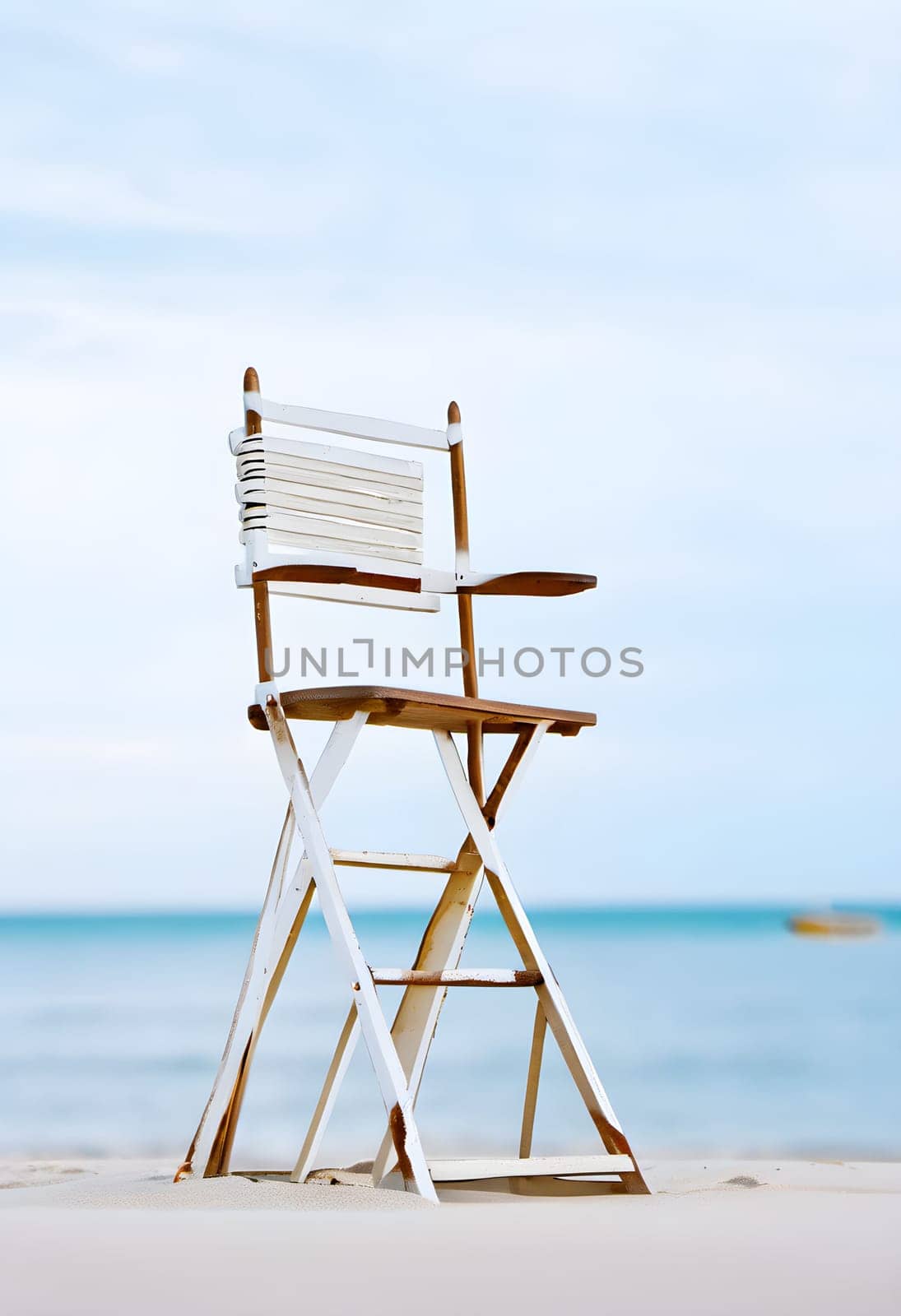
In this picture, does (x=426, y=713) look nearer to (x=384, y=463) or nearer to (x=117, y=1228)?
(x=384, y=463)

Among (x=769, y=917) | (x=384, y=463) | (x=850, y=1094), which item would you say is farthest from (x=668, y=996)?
(x=769, y=917)

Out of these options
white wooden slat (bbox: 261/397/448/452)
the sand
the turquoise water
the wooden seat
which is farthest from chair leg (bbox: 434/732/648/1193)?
the turquoise water

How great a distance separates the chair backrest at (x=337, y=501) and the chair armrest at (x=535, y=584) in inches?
2.7

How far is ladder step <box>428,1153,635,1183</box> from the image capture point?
2.57 metres

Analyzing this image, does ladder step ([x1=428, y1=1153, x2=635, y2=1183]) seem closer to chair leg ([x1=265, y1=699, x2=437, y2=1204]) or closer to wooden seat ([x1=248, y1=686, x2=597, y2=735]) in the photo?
chair leg ([x1=265, y1=699, x2=437, y2=1204])

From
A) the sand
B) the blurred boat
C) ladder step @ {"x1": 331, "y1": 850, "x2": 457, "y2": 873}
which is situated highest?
ladder step @ {"x1": 331, "y1": 850, "x2": 457, "y2": 873}

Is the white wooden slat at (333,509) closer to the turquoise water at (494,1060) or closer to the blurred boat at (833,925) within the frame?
the turquoise water at (494,1060)

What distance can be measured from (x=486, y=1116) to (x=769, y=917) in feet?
93.9

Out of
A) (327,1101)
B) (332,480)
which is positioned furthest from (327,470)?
(327,1101)

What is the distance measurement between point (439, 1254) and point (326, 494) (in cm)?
164

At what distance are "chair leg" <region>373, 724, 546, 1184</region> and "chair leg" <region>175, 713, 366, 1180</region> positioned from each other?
12.9 inches

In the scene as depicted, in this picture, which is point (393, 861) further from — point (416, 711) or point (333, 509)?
point (333, 509)

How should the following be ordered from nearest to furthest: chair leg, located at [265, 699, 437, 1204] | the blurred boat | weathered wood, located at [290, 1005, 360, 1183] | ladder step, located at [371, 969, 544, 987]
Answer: chair leg, located at [265, 699, 437, 1204], ladder step, located at [371, 969, 544, 987], weathered wood, located at [290, 1005, 360, 1183], the blurred boat

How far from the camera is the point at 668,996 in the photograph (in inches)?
443
